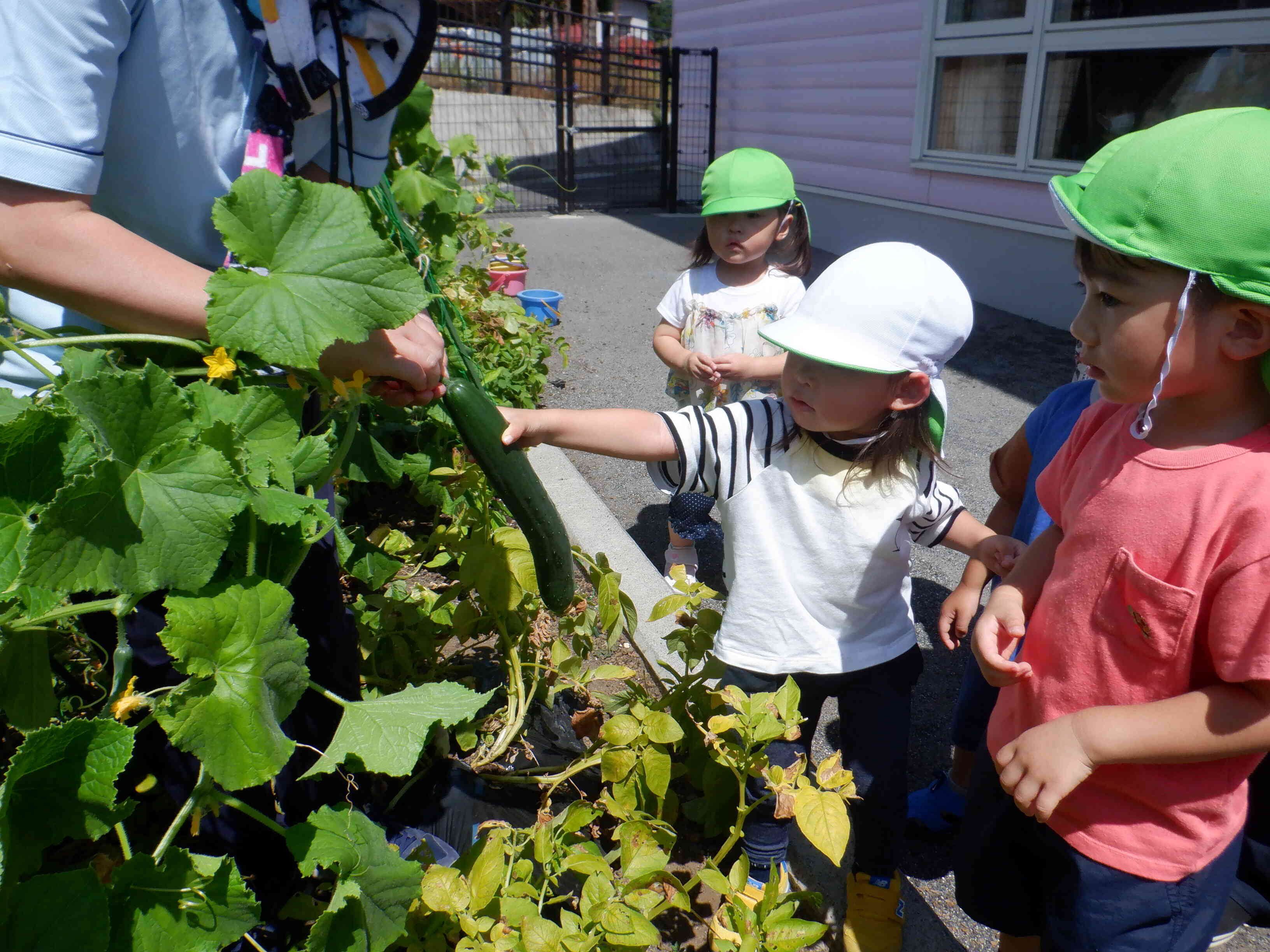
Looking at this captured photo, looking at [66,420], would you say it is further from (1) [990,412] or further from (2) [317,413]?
(1) [990,412]

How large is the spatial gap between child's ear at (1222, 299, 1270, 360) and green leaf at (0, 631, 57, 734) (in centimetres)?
150

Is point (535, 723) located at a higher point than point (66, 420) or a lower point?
lower

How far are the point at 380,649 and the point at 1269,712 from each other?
179 centimetres

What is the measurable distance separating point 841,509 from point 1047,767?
2.13 feet

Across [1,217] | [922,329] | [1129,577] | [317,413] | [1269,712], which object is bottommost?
[1269,712]

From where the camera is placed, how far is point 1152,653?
56.0 inches

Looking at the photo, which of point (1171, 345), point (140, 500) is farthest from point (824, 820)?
point (140, 500)

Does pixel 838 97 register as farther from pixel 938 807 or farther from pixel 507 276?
pixel 938 807

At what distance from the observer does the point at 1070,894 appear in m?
1.53

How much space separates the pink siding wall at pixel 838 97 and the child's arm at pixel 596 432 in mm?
5741

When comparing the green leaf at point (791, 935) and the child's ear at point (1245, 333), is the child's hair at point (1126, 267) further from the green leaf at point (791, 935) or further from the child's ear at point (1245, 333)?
the green leaf at point (791, 935)

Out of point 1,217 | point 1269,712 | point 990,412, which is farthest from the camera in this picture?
point 990,412

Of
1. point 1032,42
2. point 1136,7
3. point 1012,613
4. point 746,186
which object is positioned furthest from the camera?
point 1032,42

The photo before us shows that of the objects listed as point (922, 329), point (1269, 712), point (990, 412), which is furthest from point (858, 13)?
point (1269, 712)
